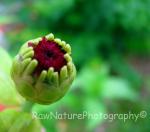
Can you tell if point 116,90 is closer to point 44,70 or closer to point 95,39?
point 95,39

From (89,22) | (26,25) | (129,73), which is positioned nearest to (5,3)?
(26,25)

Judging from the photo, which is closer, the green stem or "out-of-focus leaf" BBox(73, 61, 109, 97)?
the green stem

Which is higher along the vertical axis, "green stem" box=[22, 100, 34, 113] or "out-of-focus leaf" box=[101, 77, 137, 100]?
"out-of-focus leaf" box=[101, 77, 137, 100]

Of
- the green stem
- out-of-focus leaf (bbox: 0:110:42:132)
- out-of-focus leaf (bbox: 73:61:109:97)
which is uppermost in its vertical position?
out-of-focus leaf (bbox: 73:61:109:97)

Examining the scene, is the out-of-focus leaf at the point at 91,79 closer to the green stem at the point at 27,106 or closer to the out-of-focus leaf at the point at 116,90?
the out-of-focus leaf at the point at 116,90

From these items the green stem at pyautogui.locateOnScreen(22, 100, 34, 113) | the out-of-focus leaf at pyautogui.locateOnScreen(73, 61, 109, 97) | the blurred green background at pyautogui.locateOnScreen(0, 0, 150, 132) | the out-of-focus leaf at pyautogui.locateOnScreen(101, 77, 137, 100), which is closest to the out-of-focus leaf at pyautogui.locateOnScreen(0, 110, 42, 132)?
the green stem at pyautogui.locateOnScreen(22, 100, 34, 113)

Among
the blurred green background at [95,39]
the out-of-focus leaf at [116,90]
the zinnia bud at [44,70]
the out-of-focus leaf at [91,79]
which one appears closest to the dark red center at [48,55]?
the zinnia bud at [44,70]

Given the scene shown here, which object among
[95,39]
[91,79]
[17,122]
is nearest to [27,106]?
[17,122]

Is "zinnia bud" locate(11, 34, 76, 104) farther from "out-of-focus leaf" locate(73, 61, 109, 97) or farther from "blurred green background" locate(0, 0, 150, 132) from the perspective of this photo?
"out-of-focus leaf" locate(73, 61, 109, 97)
